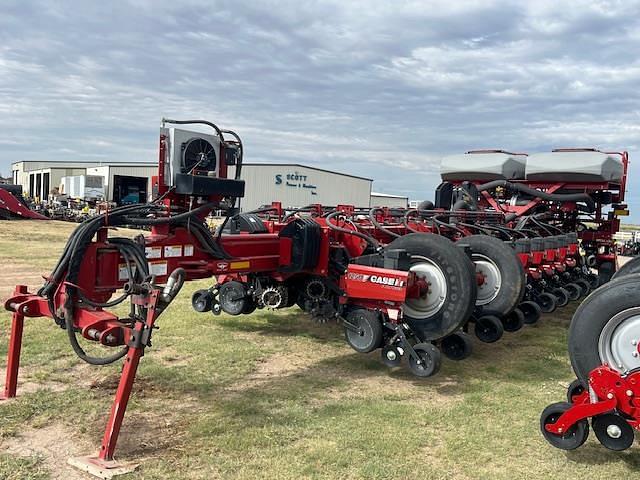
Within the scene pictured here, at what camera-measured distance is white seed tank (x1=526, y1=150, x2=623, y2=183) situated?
28.3 feet

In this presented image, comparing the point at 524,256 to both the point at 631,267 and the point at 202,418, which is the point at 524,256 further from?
the point at 202,418

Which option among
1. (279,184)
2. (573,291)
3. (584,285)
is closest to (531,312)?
(573,291)

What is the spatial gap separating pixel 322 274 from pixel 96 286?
2.17m

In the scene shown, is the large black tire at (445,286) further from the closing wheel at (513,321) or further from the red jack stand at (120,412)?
the red jack stand at (120,412)

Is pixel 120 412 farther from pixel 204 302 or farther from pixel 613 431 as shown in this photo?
pixel 204 302

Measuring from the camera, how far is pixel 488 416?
3.85 metres

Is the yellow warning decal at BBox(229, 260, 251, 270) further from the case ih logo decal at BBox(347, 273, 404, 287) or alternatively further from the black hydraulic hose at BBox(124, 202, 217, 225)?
the case ih logo decal at BBox(347, 273, 404, 287)

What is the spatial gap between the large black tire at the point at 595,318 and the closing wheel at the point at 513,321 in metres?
2.78

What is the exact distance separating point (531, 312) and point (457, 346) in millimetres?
2181

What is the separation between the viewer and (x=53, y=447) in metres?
3.19

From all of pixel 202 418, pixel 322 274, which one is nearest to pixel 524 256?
pixel 322 274

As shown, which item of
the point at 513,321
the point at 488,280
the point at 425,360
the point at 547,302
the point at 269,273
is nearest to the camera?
the point at 425,360

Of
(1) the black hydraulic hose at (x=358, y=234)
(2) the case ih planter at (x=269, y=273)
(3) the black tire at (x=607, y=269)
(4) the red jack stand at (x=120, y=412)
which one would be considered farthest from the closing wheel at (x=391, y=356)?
(3) the black tire at (x=607, y=269)

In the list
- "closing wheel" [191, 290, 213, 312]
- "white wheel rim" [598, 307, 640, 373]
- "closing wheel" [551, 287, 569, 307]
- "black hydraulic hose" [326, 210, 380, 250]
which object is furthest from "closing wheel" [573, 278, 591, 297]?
"white wheel rim" [598, 307, 640, 373]
